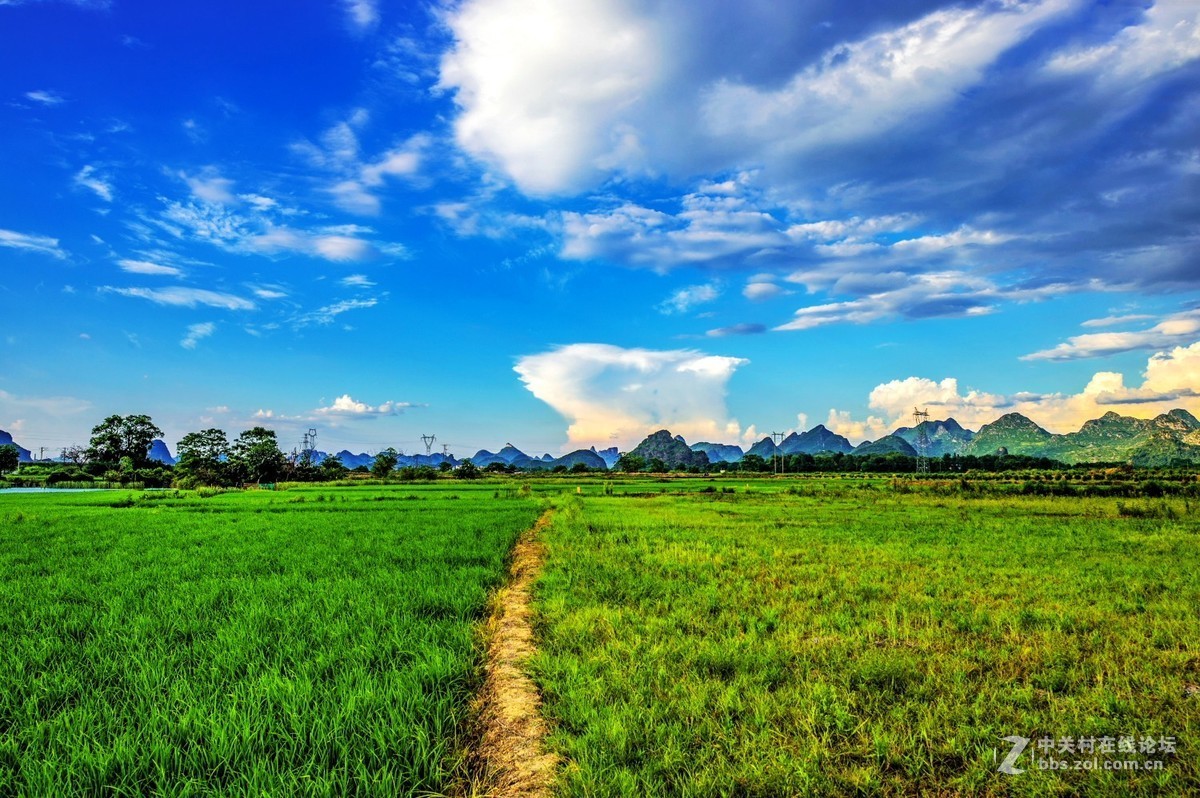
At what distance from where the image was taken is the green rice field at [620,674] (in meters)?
3.85

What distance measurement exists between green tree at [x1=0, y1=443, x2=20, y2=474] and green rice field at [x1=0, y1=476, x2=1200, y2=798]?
10904 cm

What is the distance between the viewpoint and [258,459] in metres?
91.0

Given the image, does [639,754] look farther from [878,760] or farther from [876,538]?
[876,538]

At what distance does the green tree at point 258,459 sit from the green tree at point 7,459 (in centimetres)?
3057

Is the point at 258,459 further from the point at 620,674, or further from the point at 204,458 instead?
the point at 620,674

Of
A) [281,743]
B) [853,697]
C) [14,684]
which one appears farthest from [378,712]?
[853,697]

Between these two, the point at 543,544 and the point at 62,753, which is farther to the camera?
the point at 543,544

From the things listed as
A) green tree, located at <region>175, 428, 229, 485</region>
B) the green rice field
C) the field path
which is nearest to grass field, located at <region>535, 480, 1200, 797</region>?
the green rice field

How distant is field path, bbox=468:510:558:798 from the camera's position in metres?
3.99

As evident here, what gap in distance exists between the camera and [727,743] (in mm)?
4238

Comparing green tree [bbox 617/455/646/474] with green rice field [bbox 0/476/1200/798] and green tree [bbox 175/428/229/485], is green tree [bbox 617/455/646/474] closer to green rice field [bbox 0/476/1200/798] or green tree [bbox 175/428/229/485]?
green tree [bbox 175/428/229/485]

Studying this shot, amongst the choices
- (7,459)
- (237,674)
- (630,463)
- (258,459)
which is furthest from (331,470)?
(237,674)

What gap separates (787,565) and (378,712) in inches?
379

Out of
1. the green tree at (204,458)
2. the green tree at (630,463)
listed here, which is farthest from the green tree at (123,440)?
the green tree at (630,463)
